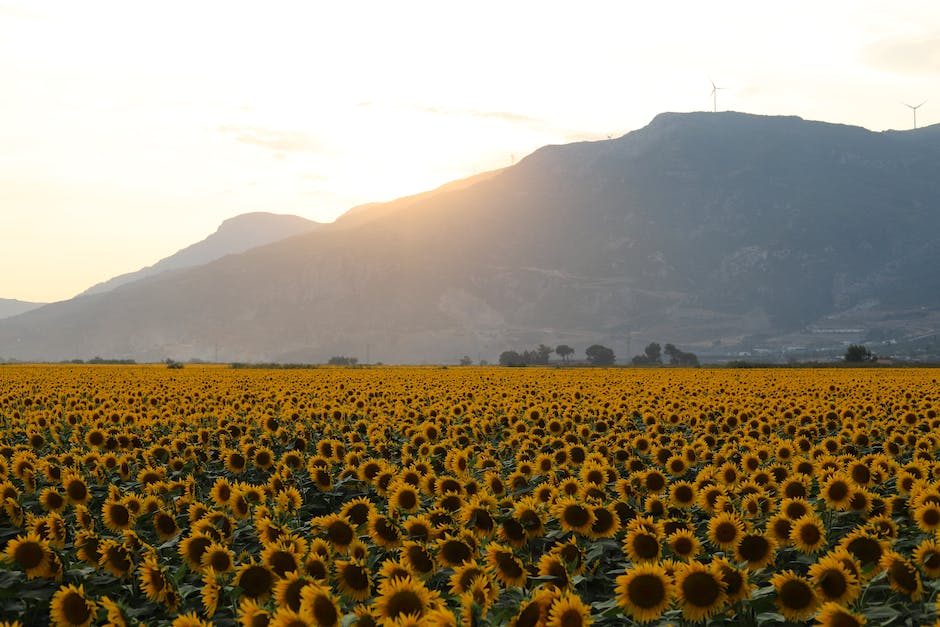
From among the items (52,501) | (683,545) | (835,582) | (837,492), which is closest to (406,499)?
(683,545)

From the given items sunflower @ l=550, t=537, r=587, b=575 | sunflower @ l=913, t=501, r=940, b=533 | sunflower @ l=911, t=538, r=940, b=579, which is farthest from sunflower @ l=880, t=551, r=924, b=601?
sunflower @ l=550, t=537, r=587, b=575

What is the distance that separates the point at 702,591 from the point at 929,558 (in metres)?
2.03

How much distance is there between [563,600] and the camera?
4961 mm

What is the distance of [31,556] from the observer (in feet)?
22.7

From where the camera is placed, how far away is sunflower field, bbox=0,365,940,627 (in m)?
5.67

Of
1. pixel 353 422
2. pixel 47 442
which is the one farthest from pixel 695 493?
pixel 47 442

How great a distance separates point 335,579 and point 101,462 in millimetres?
6558

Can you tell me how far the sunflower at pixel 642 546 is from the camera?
272 inches

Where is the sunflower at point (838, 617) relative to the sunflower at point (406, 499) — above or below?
below

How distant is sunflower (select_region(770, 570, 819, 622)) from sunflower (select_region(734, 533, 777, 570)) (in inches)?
50.3

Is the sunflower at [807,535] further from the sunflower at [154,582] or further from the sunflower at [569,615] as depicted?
the sunflower at [154,582]

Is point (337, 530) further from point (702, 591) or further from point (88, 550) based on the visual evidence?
point (702, 591)

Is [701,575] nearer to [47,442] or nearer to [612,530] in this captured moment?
[612,530]

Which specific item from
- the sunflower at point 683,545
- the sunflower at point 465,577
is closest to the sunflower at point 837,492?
the sunflower at point 683,545
